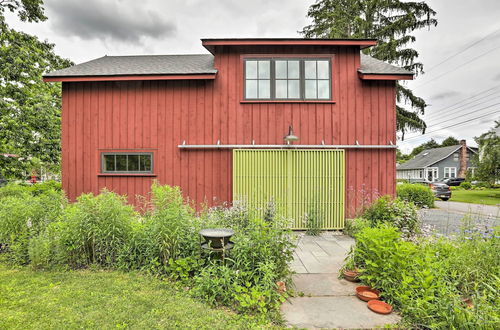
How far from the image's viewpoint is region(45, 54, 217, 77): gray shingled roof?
665 centimetres

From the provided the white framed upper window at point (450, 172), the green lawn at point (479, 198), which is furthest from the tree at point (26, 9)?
the white framed upper window at point (450, 172)

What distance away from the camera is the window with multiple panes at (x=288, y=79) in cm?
669

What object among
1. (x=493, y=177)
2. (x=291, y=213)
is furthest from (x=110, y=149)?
(x=493, y=177)

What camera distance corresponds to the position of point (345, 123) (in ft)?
22.1

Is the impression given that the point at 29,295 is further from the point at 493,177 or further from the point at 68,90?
the point at 493,177

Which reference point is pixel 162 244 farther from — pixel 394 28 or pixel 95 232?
pixel 394 28

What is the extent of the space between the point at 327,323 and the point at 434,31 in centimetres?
1417

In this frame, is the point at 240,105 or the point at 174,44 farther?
the point at 174,44

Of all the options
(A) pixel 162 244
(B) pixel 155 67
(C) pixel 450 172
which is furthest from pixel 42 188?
(C) pixel 450 172

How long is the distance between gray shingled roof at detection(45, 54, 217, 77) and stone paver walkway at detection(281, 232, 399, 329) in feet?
17.8

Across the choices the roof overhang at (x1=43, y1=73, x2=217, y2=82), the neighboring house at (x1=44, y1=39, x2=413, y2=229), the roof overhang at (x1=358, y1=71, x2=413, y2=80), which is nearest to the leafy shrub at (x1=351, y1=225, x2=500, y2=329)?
the neighboring house at (x1=44, y1=39, x2=413, y2=229)

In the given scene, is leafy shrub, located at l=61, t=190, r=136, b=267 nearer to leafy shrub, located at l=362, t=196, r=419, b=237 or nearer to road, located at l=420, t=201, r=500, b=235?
leafy shrub, located at l=362, t=196, r=419, b=237

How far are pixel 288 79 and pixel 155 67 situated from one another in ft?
13.2

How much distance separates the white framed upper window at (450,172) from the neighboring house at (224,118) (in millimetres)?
34525
